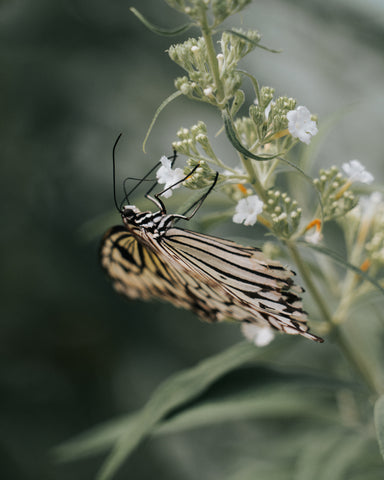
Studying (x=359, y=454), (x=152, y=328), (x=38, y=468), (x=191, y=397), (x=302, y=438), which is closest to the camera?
(x=191, y=397)

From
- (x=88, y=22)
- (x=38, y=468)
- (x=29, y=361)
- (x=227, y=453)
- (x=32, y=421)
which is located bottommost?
(x=227, y=453)

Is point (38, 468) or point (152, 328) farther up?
point (152, 328)

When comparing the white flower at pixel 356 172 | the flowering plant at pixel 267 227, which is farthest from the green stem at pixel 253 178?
the white flower at pixel 356 172

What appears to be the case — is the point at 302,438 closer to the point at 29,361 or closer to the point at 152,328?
the point at 152,328

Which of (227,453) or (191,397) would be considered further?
(227,453)

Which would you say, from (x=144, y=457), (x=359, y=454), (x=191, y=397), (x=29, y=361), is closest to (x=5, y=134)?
(x=29, y=361)

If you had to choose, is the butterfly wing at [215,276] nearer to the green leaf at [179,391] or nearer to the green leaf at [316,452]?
the green leaf at [179,391]

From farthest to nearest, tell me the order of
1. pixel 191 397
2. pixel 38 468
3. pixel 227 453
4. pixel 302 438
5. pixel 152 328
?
pixel 227 453 < pixel 152 328 < pixel 38 468 < pixel 302 438 < pixel 191 397

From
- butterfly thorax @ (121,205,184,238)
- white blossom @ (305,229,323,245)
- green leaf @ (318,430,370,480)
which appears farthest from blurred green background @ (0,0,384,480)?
white blossom @ (305,229,323,245)
